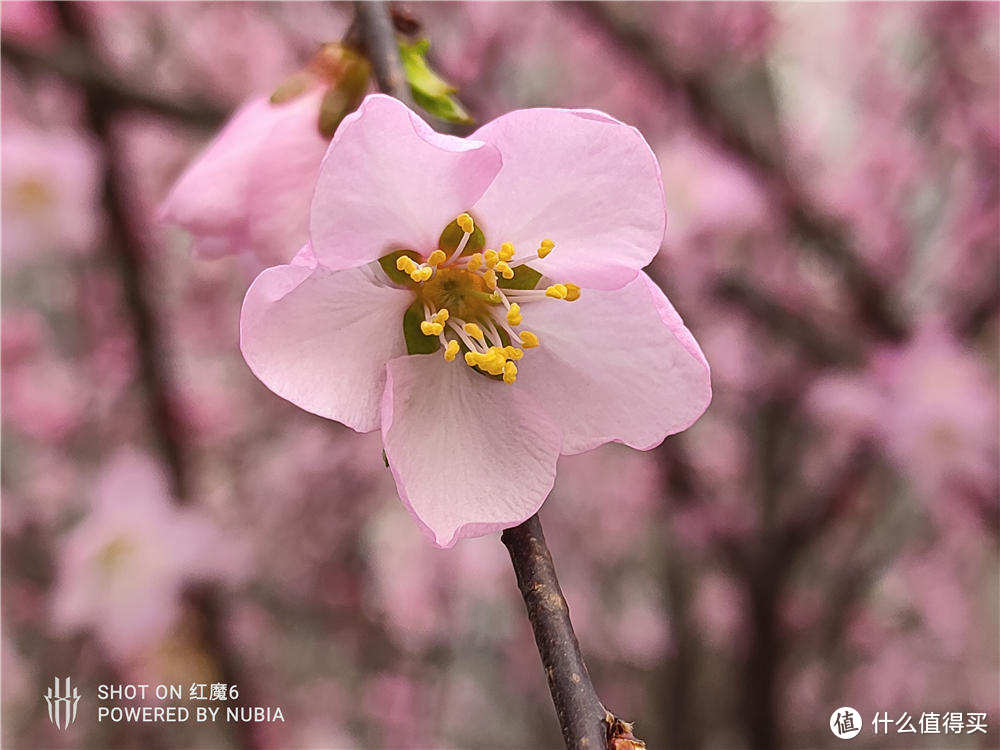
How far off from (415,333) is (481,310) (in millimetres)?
38

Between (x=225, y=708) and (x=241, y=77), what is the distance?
62.4 inches

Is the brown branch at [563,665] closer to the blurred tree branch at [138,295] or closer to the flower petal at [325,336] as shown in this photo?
the flower petal at [325,336]

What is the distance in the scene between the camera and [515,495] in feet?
1.27

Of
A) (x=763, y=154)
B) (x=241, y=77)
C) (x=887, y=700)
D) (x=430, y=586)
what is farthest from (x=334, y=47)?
(x=887, y=700)

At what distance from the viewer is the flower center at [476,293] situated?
1.35 feet

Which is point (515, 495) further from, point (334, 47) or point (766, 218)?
point (766, 218)

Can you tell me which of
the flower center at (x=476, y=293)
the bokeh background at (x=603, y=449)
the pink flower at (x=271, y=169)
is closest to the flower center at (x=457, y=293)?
the flower center at (x=476, y=293)

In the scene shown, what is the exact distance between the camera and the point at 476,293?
448mm

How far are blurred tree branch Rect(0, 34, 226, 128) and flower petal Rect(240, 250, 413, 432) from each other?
0.95 m

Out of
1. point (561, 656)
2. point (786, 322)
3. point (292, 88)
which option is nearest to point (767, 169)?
point (786, 322)

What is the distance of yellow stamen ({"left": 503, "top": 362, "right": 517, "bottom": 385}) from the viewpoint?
0.41 metres

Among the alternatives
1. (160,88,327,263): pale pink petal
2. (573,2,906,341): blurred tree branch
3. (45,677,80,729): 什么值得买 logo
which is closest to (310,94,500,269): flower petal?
(160,88,327,263): pale pink petal

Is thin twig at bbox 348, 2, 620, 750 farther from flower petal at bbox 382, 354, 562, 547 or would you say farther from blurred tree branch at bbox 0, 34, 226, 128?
blurred tree branch at bbox 0, 34, 226, 128

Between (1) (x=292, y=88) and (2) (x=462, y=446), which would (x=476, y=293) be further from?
(1) (x=292, y=88)
